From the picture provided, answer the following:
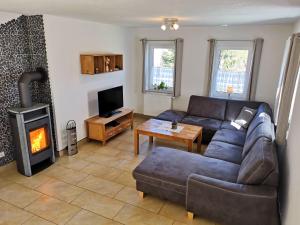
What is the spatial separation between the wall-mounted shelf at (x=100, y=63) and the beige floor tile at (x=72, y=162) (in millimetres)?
Answer: 1606

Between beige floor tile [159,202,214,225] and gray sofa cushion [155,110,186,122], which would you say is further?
gray sofa cushion [155,110,186,122]

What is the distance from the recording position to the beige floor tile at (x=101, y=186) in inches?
122

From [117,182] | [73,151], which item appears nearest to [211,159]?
[117,182]

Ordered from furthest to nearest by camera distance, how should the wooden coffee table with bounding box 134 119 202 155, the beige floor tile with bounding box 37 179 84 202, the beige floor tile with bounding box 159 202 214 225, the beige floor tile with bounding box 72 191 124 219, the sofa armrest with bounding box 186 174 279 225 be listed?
the wooden coffee table with bounding box 134 119 202 155
the beige floor tile with bounding box 37 179 84 202
the beige floor tile with bounding box 72 191 124 219
the beige floor tile with bounding box 159 202 214 225
the sofa armrest with bounding box 186 174 279 225

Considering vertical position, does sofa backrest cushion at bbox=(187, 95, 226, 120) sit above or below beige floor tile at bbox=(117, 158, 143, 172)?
above

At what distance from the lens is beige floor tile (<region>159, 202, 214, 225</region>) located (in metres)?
2.60

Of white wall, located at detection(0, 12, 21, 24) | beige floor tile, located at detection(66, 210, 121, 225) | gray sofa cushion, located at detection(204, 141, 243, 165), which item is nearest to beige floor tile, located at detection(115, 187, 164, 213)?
beige floor tile, located at detection(66, 210, 121, 225)

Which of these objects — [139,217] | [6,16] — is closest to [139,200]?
[139,217]

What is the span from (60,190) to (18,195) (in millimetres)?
527

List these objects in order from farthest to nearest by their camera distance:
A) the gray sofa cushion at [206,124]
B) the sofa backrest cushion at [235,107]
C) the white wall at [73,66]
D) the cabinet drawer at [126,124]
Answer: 1. the cabinet drawer at [126,124]
2. the sofa backrest cushion at [235,107]
3. the gray sofa cushion at [206,124]
4. the white wall at [73,66]

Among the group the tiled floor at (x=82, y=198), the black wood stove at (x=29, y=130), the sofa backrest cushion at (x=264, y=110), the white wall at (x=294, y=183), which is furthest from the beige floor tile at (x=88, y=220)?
the sofa backrest cushion at (x=264, y=110)

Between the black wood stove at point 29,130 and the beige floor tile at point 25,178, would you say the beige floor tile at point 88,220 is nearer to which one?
the beige floor tile at point 25,178

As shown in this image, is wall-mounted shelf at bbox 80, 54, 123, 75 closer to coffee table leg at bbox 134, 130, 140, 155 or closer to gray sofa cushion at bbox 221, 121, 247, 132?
coffee table leg at bbox 134, 130, 140, 155

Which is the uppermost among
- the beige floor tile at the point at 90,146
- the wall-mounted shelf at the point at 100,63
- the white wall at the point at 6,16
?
the white wall at the point at 6,16
